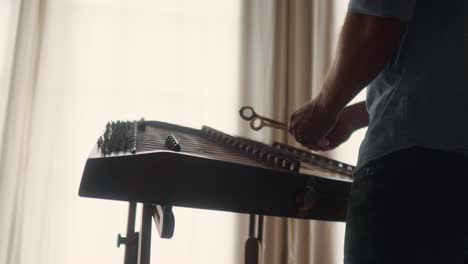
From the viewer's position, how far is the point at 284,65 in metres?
2.02

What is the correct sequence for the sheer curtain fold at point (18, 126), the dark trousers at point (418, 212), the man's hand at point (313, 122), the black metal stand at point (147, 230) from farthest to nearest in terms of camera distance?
the sheer curtain fold at point (18, 126) → the black metal stand at point (147, 230) → the man's hand at point (313, 122) → the dark trousers at point (418, 212)

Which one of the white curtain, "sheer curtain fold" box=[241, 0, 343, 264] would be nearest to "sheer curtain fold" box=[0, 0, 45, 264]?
the white curtain

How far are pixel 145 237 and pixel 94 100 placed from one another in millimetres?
1229

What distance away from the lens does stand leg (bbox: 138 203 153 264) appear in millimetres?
846

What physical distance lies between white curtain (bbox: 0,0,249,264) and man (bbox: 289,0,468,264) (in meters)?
1.37

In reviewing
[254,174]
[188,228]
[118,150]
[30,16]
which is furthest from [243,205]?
[30,16]

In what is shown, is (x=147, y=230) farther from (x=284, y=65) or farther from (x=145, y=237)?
(x=284, y=65)

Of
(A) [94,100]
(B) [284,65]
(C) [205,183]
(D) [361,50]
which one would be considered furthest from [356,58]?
(A) [94,100]

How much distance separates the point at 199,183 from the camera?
68 cm

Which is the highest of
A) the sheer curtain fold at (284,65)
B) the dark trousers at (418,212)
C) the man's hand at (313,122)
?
the sheer curtain fold at (284,65)

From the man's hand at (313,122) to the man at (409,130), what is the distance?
46 mm

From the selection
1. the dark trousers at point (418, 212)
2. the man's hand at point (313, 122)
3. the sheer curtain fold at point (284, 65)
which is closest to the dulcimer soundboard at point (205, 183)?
the man's hand at point (313, 122)

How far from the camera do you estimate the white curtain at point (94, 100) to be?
72.7 inches

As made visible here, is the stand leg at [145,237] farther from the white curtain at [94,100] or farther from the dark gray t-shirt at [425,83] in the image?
the white curtain at [94,100]
